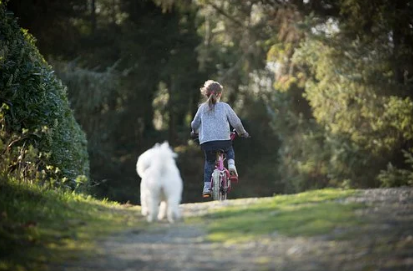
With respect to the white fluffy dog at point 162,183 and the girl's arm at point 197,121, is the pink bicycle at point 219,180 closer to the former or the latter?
the girl's arm at point 197,121

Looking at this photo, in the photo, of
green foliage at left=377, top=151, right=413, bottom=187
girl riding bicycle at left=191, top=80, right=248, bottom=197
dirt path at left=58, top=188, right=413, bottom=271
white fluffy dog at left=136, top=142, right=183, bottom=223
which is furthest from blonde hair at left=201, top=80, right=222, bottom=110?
green foliage at left=377, top=151, right=413, bottom=187

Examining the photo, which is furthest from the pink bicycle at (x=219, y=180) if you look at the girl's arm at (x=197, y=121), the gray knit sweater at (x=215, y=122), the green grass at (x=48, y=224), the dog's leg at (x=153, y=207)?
the dog's leg at (x=153, y=207)

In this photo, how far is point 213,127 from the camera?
1105 cm

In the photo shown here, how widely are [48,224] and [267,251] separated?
255 centimetres

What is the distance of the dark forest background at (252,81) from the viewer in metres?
19.6

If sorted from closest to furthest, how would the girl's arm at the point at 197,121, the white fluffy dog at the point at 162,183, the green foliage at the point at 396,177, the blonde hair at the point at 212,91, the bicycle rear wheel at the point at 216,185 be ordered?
the white fluffy dog at the point at 162,183
the bicycle rear wheel at the point at 216,185
the blonde hair at the point at 212,91
the girl's arm at the point at 197,121
the green foliage at the point at 396,177

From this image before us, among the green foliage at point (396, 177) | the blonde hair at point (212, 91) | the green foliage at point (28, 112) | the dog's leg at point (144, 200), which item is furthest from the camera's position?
the green foliage at point (396, 177)

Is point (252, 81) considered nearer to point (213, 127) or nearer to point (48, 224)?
point (213, 127)

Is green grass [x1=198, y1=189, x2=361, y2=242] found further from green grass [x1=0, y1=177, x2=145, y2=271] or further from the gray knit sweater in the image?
the gray knit sweater

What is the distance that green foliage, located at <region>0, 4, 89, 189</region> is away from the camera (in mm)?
10297

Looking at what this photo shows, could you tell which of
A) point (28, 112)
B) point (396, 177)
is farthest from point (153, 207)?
point (396, 177)

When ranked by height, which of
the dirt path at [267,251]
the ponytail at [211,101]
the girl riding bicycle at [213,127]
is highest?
the ponytail at [211,101]

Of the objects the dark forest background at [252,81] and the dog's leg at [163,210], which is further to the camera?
the dark forest background at [252,81]

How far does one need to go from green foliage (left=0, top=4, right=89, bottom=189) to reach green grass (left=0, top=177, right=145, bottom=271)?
0.91m
